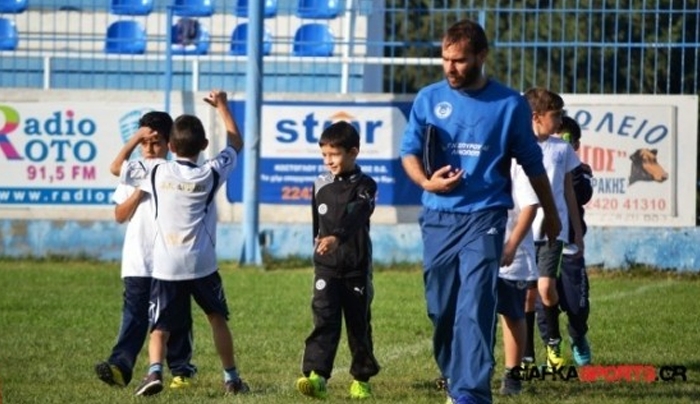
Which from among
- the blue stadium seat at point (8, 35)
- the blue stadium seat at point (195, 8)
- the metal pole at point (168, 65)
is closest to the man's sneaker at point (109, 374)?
the metal pole at point (168, 65)

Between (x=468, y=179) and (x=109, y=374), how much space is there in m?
2.67

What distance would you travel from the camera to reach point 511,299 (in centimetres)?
980

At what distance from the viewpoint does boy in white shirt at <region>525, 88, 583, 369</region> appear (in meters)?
10.5

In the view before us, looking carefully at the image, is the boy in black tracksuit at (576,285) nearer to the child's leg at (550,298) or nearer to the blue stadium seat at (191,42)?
the child's leg at (550,298)

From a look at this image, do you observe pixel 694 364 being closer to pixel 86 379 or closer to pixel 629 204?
pixel 86 379

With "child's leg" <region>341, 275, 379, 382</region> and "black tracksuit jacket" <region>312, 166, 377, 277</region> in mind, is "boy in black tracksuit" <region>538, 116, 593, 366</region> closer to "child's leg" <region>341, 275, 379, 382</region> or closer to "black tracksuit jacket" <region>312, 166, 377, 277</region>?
"child's leg" <region>341, 275, 379, 382</region>

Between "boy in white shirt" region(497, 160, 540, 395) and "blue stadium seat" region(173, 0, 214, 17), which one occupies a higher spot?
"blue stadium seat" region(173, 0, 214, 17)

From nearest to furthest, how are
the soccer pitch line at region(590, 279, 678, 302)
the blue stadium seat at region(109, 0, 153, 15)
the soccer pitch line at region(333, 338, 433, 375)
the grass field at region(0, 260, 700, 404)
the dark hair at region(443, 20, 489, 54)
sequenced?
the dark hair at region(443, 20, 489, 54) < the grass field at region(0, 260, 700, 404) < the soccer pitch line at region(333, 338, 433, 375) < the soccer pitch line at region(590, 279, 678, 302) < the blue stadium seat at region(109, 0, 153, 15)

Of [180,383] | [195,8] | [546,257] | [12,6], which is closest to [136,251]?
[180,383]

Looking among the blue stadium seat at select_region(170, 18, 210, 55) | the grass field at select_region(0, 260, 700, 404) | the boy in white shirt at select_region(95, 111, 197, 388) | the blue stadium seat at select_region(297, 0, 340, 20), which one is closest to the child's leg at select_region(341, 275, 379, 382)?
the grass field at select_region(0, 260, 700, 404)

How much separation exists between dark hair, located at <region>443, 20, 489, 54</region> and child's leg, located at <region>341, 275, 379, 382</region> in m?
2.04

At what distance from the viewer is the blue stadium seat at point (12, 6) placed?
21.9m

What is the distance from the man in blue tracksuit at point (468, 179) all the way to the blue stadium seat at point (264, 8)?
36.7ft

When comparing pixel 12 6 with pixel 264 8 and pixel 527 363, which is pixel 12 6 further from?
pixel 527 363
